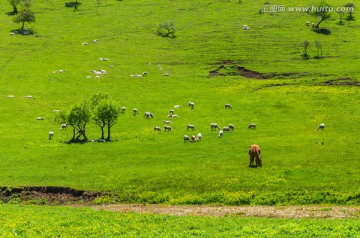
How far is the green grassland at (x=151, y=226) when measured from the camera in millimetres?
28344

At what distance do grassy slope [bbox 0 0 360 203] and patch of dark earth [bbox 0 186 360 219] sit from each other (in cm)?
144

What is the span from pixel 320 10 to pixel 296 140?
9442 cm

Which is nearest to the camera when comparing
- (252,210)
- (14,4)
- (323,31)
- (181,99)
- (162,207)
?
(252,210)

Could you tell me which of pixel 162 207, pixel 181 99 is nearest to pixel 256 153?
pixel 162 207

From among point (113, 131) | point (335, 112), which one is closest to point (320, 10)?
point (335, 112)

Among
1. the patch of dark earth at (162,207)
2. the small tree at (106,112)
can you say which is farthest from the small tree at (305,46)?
the patch of dark earth at (162,207)

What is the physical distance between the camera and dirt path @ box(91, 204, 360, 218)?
3781cm

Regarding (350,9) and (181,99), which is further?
(350,9)

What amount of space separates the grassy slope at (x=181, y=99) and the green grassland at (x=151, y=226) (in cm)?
883

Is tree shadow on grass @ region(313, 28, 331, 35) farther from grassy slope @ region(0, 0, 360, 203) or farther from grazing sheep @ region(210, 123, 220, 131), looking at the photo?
grazing sheep @ region(210, 123, 220, 131)

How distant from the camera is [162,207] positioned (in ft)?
138

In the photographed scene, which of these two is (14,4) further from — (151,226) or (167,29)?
(151,226)

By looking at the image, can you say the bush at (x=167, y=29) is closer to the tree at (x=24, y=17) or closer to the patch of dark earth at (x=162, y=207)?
the tree at (x=24, y=17)

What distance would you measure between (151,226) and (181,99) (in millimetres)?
60542
